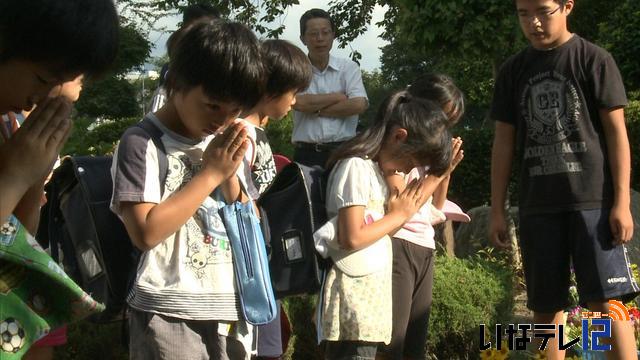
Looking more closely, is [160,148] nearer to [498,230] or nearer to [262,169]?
[262,169]

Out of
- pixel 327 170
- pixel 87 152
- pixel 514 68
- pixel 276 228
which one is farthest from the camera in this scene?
pixel 87 152

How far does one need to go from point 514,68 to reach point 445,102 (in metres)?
0.40

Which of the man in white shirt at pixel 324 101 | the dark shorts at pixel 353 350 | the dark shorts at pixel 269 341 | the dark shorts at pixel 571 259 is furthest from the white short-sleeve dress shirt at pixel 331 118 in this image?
the dark shorts at pixel 269 341

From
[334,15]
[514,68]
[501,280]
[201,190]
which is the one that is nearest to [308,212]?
[201,190]

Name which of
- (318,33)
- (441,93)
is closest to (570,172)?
(441,93)

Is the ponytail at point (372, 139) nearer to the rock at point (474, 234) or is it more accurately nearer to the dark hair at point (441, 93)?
the dark hair at point (441, 93)

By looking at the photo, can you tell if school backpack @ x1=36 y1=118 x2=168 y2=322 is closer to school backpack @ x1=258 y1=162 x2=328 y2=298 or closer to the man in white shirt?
school backpack @ x1=258 y1=162 x2=328 y2=298

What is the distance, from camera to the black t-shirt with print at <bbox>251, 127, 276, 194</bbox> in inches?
126

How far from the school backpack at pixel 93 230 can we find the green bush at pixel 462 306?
2.35m

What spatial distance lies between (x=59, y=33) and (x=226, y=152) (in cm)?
84

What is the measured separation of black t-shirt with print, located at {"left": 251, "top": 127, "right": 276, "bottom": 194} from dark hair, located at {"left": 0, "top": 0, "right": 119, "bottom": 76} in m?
1.53

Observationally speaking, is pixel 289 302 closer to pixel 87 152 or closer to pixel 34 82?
pixel 87 152

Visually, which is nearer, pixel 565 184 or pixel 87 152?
pixel 565 184

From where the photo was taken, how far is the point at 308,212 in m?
3.04
